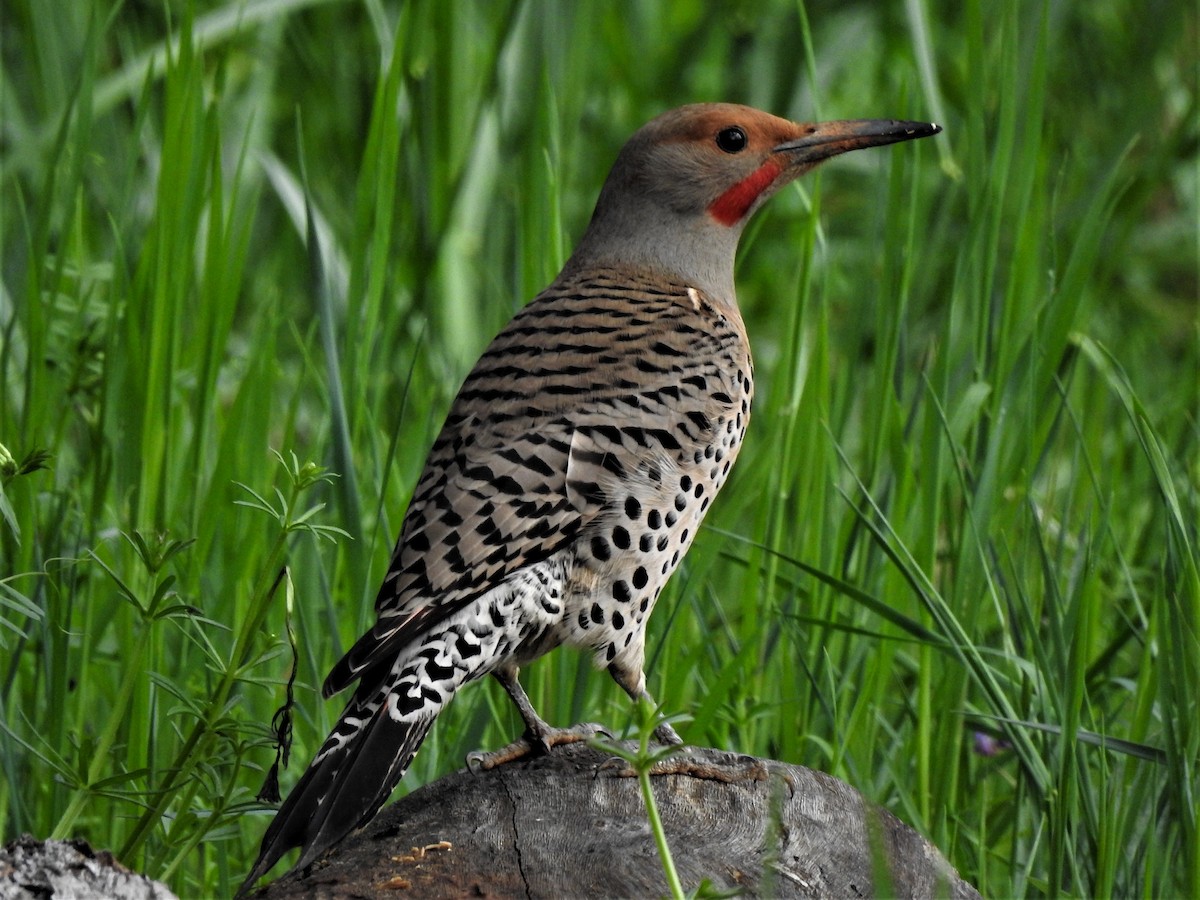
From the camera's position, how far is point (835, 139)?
162 inches

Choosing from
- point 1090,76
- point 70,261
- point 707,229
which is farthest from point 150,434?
point 1090,76

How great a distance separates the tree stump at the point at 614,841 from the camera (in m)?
2.44

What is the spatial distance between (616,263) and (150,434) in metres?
1.21

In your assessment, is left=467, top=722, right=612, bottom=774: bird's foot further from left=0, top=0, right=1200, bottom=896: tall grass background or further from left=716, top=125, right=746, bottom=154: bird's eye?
left=716, top=125, right=746, bottom=154: bird's eye

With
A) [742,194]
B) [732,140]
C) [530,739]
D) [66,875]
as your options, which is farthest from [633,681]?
[66,875]

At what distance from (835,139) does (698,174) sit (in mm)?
359

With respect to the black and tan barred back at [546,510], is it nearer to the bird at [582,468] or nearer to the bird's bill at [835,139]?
the bird at [582,468]

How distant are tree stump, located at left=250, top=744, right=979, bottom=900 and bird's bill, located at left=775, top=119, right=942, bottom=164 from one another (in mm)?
1784

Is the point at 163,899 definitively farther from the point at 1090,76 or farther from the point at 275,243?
the point at 1090,76

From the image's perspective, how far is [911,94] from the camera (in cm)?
450

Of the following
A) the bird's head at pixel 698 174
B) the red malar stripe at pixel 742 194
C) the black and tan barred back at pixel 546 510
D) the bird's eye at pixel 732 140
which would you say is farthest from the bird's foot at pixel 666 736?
the bird's eye at pixel 732 140

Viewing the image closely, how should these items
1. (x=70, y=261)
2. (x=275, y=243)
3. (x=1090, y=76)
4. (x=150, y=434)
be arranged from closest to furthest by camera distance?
1. (x=150, y=434)
2. (x=70, y=261)
3. (x=275, y=243)
4. (x=1090, y=76)

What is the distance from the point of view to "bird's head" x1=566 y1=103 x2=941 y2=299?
4.09m

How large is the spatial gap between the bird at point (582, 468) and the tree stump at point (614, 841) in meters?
0.11
